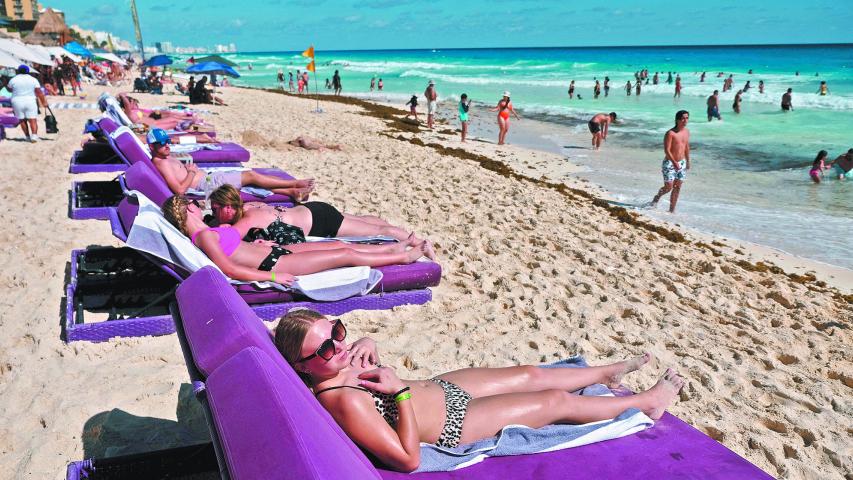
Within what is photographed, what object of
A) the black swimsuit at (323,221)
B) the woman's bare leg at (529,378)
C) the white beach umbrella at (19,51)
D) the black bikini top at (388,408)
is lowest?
the woman's bare leg at (529,378)

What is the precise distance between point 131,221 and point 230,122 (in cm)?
1295

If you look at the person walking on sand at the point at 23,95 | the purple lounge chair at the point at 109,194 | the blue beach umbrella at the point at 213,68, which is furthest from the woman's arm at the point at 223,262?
the blue beach umbrella at the point at 213,68

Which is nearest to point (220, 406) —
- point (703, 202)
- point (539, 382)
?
point (539, 382)

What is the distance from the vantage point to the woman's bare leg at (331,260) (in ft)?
14.8

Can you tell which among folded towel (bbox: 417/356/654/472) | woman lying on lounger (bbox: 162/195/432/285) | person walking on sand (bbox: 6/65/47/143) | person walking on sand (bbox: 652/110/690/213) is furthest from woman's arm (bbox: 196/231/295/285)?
person walking on sand (bbox: 6/65/47/143)

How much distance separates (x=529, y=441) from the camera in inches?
101

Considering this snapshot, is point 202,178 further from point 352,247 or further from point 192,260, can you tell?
point 192,260

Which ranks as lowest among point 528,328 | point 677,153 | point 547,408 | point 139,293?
point 528,328

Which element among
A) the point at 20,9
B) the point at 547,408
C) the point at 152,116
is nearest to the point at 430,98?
the point at 152,116

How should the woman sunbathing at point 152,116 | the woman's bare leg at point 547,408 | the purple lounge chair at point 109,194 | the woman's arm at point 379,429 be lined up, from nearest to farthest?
the woman's arm at point 379,429 → the woman's bare leg at point 547,408 → the purple lounge chair at point 109,194 → the woman sunbathing at point 152,116

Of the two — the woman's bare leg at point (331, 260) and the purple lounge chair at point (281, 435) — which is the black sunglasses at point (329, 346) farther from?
the woman's bare leg at point (331, 260)

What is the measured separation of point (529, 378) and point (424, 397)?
0.69 m

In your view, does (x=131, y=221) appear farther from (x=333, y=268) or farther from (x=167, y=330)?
(x=333, y=268)

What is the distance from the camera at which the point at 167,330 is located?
4.07m
